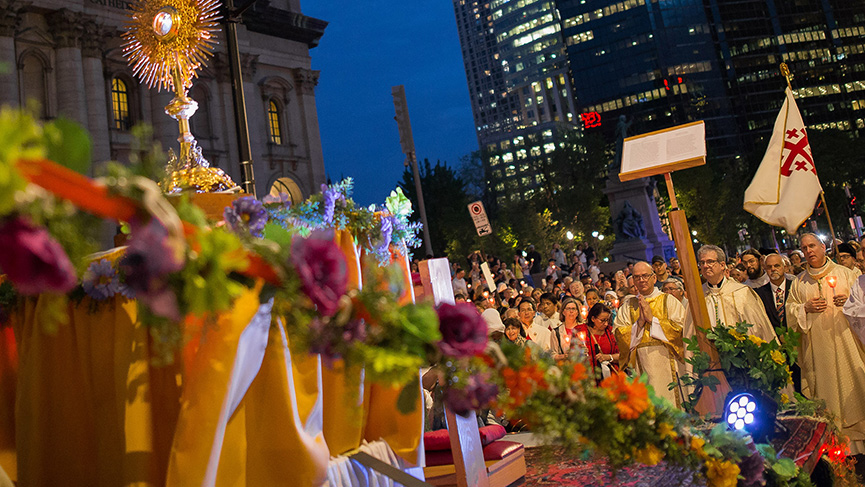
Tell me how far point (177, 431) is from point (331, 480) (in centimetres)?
110

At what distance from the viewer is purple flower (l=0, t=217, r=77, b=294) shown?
120cm

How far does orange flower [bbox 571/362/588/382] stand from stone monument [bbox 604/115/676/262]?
27.0 m

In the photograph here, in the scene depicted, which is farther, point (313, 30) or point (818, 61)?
point (818, 61)

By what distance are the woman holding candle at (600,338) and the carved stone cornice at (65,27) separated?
83.7 ft

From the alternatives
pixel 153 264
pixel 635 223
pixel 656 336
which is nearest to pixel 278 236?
pixel 153 264

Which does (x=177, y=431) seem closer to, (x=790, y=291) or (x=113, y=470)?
(x=113, y=470)

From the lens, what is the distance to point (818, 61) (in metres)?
101

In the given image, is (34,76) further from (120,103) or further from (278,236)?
(278,236)

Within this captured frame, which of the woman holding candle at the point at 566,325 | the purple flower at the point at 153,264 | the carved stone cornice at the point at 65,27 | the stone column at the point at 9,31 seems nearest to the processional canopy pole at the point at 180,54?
the purple flower at the point at 153,264

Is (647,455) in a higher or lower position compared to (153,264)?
lower

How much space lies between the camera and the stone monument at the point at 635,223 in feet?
95.7

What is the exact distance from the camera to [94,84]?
27172mm

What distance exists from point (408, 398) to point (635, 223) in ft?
95.9

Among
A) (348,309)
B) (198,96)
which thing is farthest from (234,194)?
(198,96)
